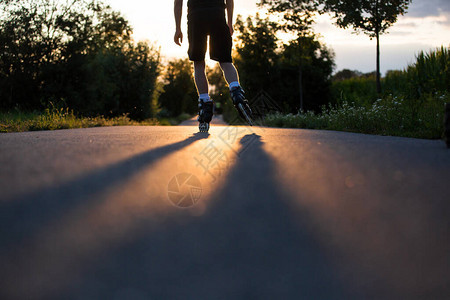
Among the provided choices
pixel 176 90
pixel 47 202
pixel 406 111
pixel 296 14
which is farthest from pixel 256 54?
pixel 176 90

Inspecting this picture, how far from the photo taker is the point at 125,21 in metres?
43.2

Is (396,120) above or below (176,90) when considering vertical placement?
below

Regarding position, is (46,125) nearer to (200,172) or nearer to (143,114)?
(200,172)

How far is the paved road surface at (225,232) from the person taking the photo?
1.82 m

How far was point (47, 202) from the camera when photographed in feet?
7.07

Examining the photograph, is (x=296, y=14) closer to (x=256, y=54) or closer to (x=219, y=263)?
(x=256, y=54)

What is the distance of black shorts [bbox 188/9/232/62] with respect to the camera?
4855 mm

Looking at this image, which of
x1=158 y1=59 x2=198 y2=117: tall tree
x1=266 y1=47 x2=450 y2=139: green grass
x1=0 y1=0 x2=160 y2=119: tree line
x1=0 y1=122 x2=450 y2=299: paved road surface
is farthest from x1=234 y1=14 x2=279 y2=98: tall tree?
x1=0 y1=122 x2=450 y2=299: paved road surface

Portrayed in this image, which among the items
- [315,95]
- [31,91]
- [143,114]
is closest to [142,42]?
[143,114]

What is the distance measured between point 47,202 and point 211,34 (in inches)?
131

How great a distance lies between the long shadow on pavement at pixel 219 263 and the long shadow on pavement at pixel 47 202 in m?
0.41

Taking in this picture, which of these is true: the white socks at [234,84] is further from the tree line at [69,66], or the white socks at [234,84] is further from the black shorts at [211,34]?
the tree line at [69,66]

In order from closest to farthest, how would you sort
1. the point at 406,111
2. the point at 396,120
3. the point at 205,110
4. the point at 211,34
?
the point at 211,34, the point at 205,110, the point at 396,120, the point at 406,111

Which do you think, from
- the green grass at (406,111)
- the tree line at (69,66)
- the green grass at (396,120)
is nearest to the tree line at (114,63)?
the tree line at (69,66)
